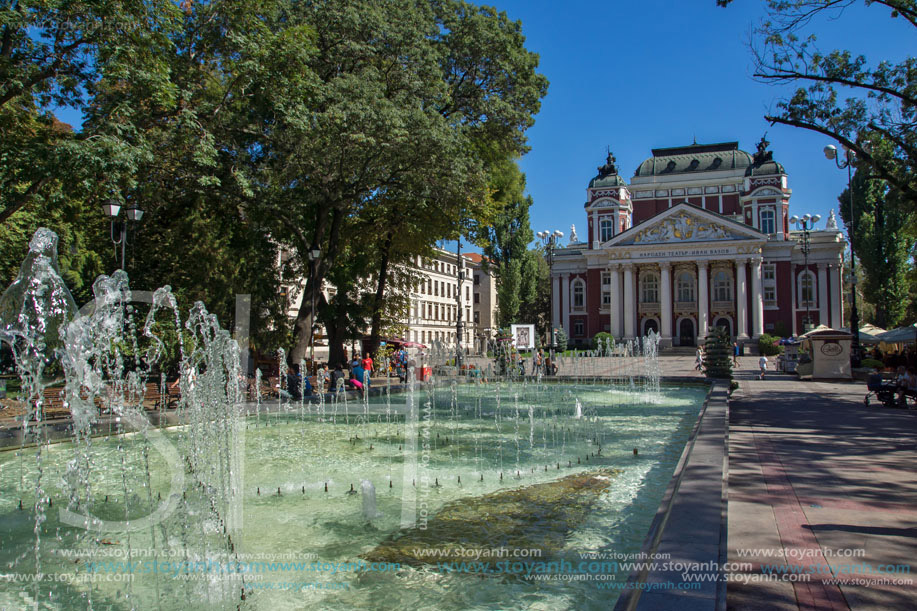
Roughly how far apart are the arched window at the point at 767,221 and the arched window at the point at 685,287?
9.96 m

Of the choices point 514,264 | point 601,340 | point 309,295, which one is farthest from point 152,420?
point 601,340

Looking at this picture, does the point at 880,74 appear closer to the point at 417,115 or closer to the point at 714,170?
the point at 417,115

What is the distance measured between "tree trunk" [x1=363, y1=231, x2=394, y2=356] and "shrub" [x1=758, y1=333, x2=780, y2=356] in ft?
121

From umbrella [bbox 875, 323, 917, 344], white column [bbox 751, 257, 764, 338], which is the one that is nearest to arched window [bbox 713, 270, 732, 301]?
white column [bbox 751, 257, 764, 338]

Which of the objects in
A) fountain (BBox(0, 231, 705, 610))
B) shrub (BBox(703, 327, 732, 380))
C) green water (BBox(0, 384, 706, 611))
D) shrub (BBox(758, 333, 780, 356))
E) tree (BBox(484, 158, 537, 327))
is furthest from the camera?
tree (BBox(484, 158, 537, 327))

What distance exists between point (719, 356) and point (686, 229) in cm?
4183

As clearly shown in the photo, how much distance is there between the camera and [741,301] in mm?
59125

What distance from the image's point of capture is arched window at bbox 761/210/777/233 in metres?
65.4

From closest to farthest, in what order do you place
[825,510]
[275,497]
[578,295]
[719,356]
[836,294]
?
[825,510]
[275,497]
[719,356]
[836,294]
[578,295]

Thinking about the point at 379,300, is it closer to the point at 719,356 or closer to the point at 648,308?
the point at 719,356

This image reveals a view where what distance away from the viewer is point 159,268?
22.8m

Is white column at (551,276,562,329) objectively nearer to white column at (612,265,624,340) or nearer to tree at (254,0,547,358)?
white column at (612,265,624,340)

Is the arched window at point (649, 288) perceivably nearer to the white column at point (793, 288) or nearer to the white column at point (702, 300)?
the white column at point (702, 300)

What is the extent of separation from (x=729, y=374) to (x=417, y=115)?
1424cm
